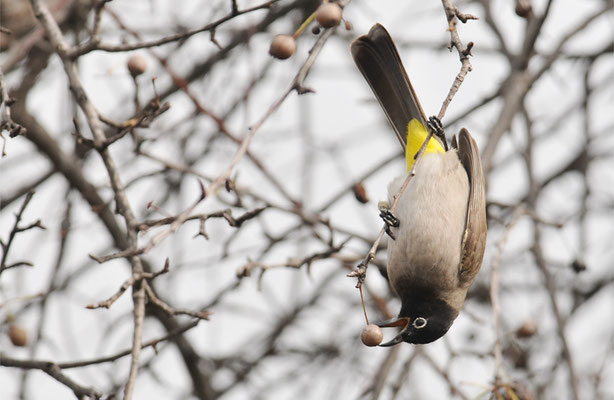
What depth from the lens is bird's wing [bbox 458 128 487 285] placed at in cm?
411

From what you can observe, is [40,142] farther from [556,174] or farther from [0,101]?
[556,174]

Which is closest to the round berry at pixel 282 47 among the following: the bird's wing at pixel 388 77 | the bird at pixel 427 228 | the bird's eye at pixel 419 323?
the bird's wing at pixel 388 77

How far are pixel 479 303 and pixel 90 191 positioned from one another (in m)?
3.14

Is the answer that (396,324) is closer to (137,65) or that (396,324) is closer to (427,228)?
(427,228)

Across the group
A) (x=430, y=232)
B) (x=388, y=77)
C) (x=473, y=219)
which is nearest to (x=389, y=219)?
(x=430, y=232)

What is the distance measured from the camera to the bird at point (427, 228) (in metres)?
4.09

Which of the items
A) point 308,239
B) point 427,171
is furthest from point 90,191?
point 427,171

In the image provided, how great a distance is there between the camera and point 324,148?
6.46 meters

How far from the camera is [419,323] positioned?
13.3ft

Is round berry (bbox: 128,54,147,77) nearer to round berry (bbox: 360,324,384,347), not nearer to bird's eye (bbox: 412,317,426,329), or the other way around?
round berry (bbox: 360,324,384,347)

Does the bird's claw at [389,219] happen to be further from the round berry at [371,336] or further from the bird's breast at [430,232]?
the bird's breast at [430,232]

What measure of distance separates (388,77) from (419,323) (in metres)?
1.25

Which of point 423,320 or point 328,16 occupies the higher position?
point 328,16

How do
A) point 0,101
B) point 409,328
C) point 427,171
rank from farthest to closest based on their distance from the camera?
point 427,171 < point 409,328 < point 0,101
